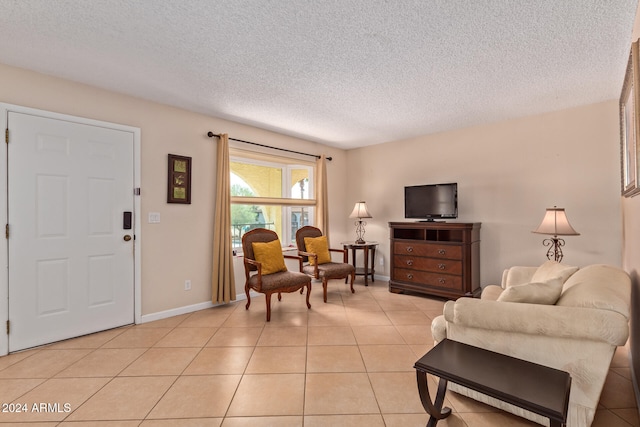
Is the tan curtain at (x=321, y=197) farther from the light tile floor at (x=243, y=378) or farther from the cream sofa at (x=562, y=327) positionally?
the cream sofa at (x=562, y=327)

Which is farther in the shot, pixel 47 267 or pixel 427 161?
pixel 427 161

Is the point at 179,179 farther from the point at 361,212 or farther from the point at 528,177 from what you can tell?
the point at 528,177

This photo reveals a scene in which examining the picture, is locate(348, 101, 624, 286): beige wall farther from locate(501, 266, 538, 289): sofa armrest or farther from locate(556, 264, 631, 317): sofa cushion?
locate(556, 264, 631, 317): sofa cushion

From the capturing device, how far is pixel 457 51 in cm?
227

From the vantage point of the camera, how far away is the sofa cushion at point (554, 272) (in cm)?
213

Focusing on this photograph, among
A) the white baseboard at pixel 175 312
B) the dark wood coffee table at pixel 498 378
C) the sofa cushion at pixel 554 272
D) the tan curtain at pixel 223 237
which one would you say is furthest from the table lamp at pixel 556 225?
the white baseboard at pixel 175 312

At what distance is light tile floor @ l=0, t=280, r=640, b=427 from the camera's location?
5.67 ft

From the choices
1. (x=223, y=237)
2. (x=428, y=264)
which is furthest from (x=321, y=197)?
(x=428, y=264)

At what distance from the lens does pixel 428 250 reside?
4.08 meters

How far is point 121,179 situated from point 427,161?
4.11 m

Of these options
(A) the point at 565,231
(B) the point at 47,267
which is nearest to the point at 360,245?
(A) the point at 565,231

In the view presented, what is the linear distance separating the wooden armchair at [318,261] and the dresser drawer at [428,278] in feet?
2.26

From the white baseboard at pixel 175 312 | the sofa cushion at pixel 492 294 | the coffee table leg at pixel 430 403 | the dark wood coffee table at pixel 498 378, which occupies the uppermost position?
the sofa cushion at pixel 492 294

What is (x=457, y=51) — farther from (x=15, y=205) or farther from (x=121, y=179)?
(x=15, y=205)
